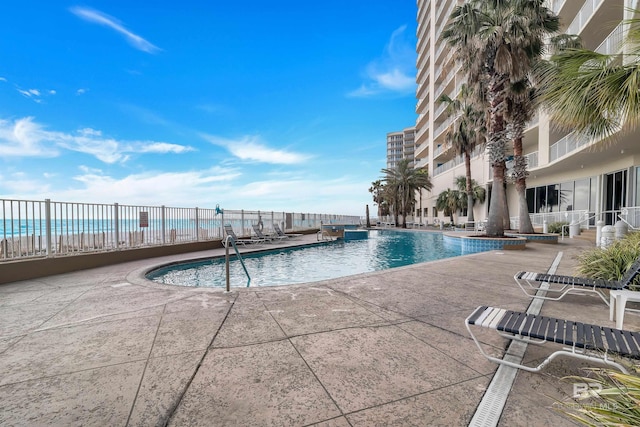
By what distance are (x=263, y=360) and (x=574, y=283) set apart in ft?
13.8

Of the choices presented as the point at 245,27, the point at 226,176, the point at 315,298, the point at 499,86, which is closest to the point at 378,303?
the point at 315,298

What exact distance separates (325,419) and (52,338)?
3125 millimetres

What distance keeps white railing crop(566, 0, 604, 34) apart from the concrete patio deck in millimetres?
15830

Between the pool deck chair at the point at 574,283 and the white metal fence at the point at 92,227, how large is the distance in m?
9.76

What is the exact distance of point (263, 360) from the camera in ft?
7.86

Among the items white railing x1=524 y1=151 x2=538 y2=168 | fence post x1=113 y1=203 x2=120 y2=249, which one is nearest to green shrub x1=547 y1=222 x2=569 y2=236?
white railing x1=524 y1=151 x2=538 y2=168

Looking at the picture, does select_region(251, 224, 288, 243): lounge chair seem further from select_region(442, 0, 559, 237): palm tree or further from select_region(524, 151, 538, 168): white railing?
select_region(524, 151, 538, 168): white railing

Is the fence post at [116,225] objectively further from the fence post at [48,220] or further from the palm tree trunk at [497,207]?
the palm tree trunk at [497,207]

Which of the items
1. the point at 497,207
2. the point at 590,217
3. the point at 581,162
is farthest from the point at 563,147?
the point at 497,207

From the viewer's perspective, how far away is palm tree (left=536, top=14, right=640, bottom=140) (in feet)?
12.5

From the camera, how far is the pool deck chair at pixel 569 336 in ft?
6.19

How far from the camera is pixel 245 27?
595 inches

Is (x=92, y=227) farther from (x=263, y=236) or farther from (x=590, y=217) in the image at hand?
(x=590, y=217)

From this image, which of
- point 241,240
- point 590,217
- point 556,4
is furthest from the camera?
point 556,4
